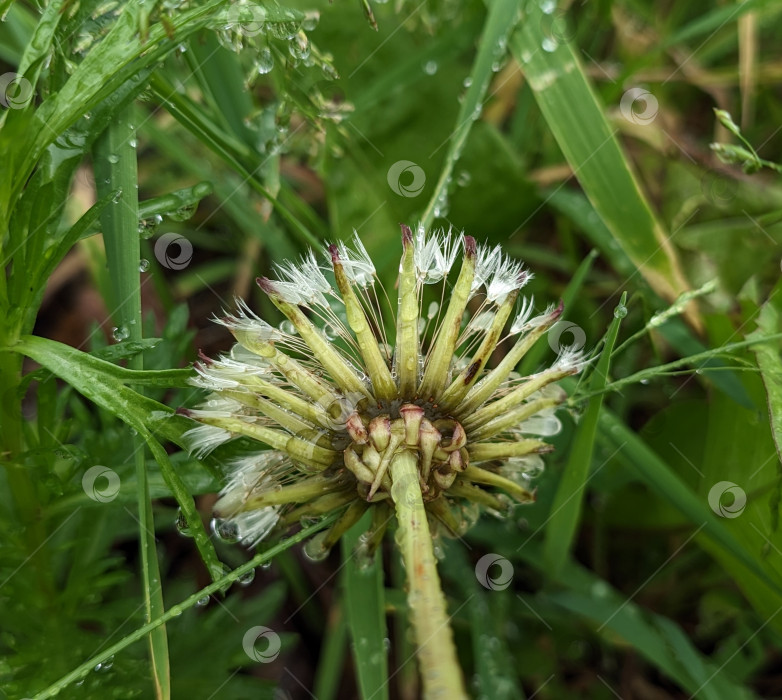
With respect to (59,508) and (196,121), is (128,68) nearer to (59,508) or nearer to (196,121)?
(196,121)

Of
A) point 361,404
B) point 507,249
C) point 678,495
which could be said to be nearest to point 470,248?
point 361,404

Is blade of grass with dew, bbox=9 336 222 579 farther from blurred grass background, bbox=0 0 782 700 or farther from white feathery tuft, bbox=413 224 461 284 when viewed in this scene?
white feathery tuft, bbox=413 224 461 284

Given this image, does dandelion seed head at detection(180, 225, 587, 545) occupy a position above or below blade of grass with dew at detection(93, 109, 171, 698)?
below

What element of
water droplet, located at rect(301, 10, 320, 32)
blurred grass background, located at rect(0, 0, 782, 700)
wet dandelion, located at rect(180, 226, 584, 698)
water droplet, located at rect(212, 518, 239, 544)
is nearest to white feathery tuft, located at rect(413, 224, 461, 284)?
wet dandelion, located at rect(180, 226, 584, 698)

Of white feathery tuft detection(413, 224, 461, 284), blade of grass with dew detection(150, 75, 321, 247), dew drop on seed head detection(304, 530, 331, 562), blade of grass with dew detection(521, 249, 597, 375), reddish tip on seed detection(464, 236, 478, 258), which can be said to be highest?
blade of grass with dew detection(150, 75, 321, 247)

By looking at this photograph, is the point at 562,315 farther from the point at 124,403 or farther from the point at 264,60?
the point at 124,403

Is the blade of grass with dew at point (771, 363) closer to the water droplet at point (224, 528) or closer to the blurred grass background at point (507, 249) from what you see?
the blurred grass background at point (507, 249)
